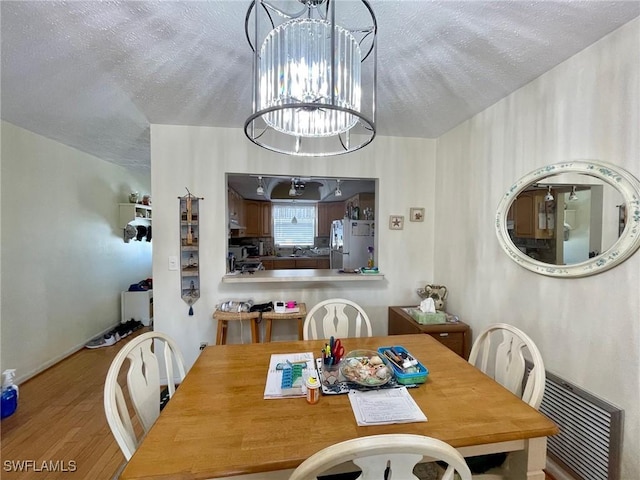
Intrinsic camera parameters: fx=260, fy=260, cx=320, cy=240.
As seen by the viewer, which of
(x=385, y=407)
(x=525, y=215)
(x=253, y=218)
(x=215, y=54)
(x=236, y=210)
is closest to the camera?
(x=385, y=407)

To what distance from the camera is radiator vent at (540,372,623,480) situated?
1.25 metres

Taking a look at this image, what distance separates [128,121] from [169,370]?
2283 millimetres

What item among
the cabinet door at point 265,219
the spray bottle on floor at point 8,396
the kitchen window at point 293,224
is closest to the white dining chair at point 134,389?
the spray bottle on floor at point 8,396

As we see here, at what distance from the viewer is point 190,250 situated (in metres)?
2.56

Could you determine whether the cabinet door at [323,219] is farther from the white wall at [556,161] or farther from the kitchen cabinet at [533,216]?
the kitchen cabinet at [533,216]

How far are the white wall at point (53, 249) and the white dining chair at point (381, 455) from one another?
10.8ft

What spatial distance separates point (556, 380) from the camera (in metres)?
1.52

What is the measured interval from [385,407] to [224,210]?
7.22ft

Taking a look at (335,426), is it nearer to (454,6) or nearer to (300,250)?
(454,6)

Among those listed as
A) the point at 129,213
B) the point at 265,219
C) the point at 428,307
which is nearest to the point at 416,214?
the point at 428,307

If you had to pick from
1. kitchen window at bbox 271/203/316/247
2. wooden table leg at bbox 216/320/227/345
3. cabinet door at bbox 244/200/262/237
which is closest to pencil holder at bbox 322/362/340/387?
wooden table leg at bbox 216/320/227/345

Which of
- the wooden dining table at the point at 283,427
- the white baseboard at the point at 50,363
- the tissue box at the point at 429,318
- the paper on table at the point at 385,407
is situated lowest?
the white baseboard at the point at 50,363

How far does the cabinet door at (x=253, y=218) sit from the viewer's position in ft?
18.9

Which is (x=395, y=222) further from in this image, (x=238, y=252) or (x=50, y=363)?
(x=50, y=363)
